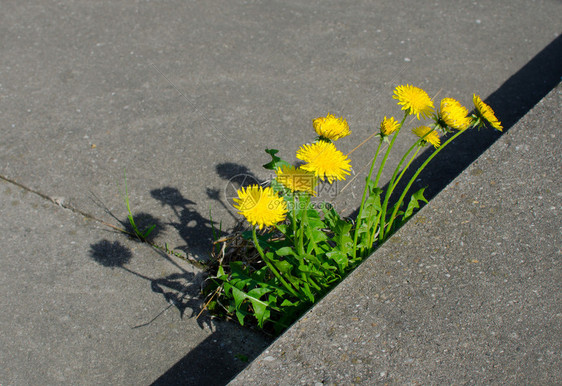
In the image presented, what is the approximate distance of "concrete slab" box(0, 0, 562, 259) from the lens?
2.80m

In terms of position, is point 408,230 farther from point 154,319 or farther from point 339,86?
point 339,86

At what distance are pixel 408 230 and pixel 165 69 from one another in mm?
2258

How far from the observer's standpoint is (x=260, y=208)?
5.21 feet

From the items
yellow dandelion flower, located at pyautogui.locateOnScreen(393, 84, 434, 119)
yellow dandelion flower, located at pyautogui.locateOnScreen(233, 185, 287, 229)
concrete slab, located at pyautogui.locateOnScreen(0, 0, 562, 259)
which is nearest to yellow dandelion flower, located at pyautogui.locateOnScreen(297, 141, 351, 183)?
yellow dandelion flower, located at pyautogui.locateOnScreen(233, 185, 287, 229)

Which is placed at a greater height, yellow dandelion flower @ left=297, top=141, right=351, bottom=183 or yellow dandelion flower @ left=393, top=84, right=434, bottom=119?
yellow dandelion flower @ left=393, top=84, right=434, bottom=119

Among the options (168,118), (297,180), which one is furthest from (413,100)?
(168,118)

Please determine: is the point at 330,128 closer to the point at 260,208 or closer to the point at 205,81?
the point at 260,208

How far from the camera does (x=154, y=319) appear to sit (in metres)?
2.17

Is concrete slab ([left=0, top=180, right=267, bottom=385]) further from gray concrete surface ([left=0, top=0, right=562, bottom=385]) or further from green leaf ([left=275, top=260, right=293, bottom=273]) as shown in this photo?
green leaf ([left=275, top=260, right=293, bottom=273])

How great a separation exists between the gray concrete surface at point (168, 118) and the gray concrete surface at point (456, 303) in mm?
469

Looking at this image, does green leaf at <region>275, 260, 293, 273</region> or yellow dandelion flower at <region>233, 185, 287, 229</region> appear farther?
green leaf at <region>275, 260, 293, 273</region>

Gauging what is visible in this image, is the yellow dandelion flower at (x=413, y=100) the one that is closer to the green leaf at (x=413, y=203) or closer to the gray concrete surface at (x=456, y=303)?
the green leaf at (x=413, y=203)

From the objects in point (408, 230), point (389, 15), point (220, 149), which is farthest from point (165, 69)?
point (408, 230)

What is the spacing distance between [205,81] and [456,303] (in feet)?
7.68
